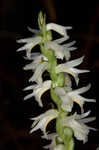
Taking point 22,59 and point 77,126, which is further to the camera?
point 22,59

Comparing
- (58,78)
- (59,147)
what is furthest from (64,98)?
(59,147)

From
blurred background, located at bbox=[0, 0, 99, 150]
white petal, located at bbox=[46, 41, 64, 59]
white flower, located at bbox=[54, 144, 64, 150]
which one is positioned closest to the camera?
white petal, located at bbox=[46, 41, 64, 59]

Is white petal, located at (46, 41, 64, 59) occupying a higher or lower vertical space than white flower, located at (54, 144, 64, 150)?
higher

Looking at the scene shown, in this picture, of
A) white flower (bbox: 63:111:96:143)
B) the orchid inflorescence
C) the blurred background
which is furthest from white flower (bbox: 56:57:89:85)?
the blurred background

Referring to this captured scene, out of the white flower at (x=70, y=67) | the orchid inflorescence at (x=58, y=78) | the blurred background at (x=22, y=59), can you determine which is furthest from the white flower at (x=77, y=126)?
the blurred background at (x=22, y=59)

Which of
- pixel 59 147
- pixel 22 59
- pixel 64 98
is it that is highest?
pixel 64 98

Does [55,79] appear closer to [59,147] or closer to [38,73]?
[38,73]

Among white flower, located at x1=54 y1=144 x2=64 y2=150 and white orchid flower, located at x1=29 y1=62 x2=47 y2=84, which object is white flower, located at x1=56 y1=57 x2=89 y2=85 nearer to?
white orchid flower, located at x1=29 y1=62 x2=47 y2=84

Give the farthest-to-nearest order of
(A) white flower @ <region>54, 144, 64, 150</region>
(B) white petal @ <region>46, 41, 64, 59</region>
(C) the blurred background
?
1. (C) the blurred background
2. (A) white flower @ <region>54, 144, 64, 150</region>
3. (B) white petal @ <region>46, 41, 64, 59</region>

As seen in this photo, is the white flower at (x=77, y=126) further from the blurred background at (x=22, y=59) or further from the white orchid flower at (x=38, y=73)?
the blurred background at (x=22, y=59)

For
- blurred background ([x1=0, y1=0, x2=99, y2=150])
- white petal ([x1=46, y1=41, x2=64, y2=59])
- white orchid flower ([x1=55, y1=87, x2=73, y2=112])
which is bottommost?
blurred background ([x1=0, y1=0, x2=99, y2=150])
